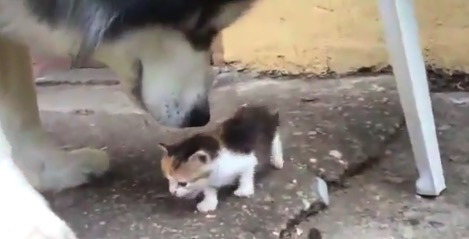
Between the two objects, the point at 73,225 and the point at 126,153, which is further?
the point at 126,153

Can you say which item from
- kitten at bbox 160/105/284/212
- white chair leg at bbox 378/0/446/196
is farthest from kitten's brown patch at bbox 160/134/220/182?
white chair leg at bbox 378/0/446/196

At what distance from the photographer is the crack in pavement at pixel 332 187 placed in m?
1.45

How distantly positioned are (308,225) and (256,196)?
120 millimetres

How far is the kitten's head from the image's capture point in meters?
1.42

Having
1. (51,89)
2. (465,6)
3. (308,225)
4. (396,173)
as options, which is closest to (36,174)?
(308,225)

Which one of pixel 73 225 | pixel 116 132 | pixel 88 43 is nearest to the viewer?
pixel 88 43

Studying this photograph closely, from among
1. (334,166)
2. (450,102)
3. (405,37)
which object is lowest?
(450,102)

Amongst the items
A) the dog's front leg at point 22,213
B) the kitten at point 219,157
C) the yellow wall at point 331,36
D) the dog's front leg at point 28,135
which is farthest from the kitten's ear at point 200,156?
the yellow wall at point 331,36

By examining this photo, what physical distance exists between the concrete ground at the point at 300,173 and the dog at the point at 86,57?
4.1 inches

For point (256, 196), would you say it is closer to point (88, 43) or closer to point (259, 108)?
point (259, 108)

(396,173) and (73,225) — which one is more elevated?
(73,225)

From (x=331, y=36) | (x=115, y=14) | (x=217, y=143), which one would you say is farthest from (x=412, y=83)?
(x=331, y=36)

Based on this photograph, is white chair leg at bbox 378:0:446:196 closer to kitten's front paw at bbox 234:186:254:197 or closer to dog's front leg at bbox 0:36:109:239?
kitten's front paw at bbox 234:186:254:197

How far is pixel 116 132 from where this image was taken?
210 centimetres
